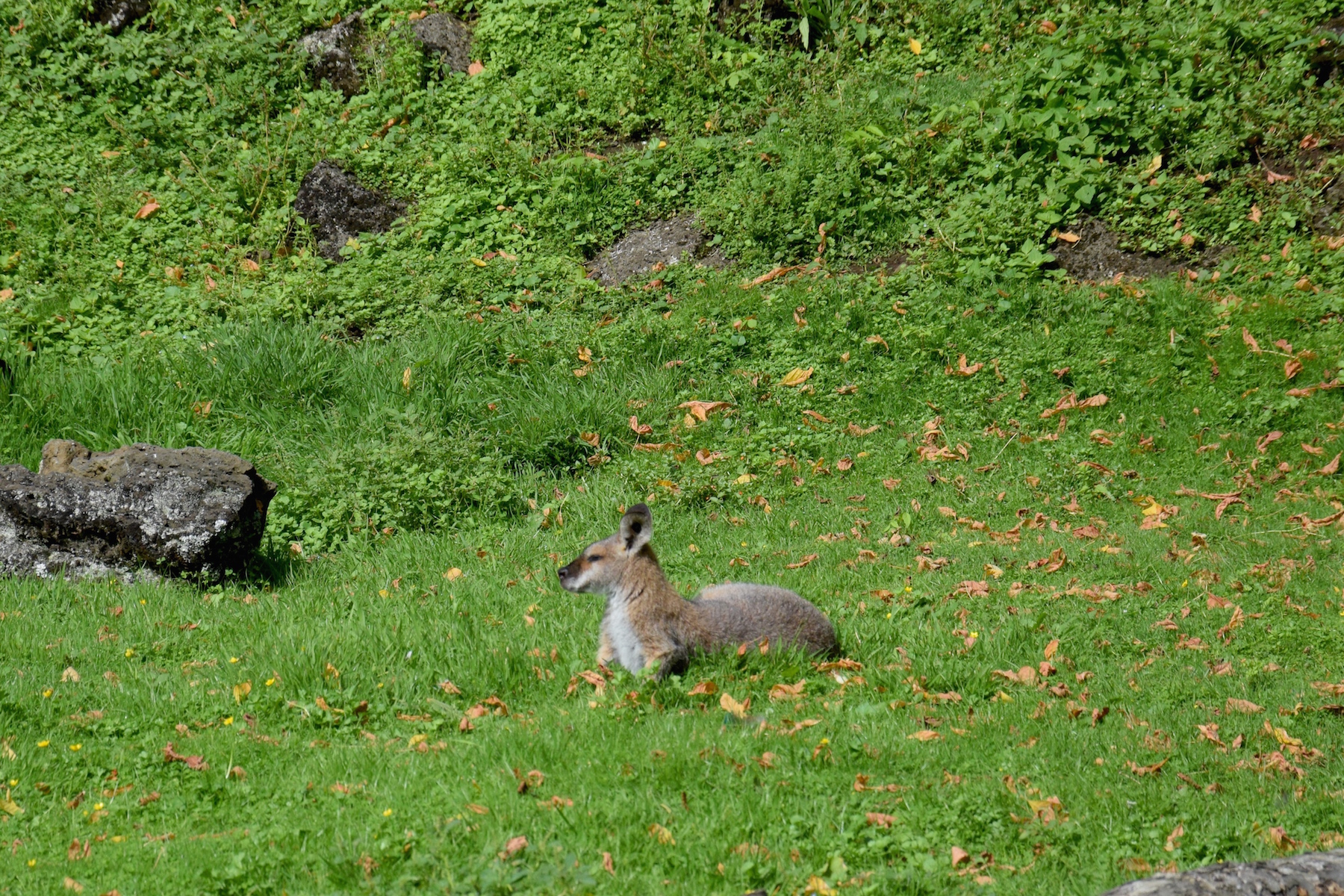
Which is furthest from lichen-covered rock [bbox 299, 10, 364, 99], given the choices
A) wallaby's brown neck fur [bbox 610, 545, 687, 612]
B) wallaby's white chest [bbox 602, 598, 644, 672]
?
wallaby's white chest [bbox 602, 598, 644, 672]

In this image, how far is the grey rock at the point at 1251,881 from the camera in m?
3.90

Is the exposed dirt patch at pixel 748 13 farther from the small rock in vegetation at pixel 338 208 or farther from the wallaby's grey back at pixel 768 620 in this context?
the wallaby's grey back at pixel 768 620

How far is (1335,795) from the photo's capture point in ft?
18.5

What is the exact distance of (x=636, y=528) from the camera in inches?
289

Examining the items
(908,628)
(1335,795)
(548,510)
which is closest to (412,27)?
(548,510)

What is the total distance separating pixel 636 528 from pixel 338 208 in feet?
32.2

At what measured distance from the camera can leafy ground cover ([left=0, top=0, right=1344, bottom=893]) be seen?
5590mm

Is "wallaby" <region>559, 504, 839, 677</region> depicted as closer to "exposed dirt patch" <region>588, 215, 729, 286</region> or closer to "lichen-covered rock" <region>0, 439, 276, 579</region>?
"lichen-covered rock" <region>0, 439, 276, 579</region>

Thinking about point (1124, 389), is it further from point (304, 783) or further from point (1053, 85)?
point (304, 783)

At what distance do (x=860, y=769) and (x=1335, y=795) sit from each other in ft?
7.17

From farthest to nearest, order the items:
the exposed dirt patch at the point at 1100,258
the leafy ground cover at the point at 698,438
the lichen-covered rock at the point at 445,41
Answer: the lichen-covered rock at the point at 445,41 < the exposed dirt patch at the point at 1100,258 < the leafy ground cover at the point at 698,438

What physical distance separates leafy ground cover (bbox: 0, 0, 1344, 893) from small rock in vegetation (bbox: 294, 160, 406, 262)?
1.32 ft

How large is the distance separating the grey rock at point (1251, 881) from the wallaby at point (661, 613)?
131 inches

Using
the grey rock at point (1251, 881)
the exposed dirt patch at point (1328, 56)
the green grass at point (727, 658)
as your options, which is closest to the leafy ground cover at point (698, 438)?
the green grass at point (727, 658)
